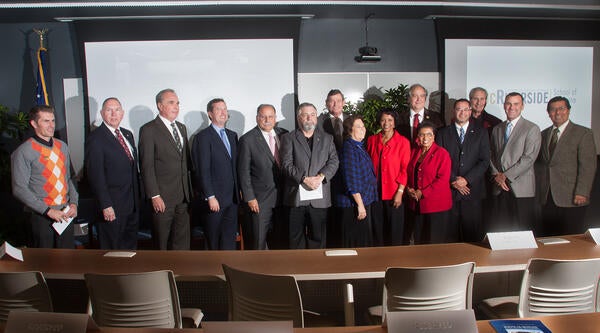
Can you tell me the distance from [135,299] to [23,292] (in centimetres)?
54

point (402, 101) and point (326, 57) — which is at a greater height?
point (326, 57)

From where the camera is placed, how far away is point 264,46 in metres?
5.55

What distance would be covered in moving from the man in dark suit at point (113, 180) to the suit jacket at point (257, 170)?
1.01 metres

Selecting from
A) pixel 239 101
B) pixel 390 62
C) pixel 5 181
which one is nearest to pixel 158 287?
pixel 239 101

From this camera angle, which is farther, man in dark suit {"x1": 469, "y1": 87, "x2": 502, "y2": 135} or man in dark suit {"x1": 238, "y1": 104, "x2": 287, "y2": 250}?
man in dark suit {"x1": 469, "y1": 87, "x2": 502, "y2": 135}

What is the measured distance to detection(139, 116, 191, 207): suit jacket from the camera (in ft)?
12.9

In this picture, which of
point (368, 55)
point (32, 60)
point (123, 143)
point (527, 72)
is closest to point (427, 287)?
point (123, 143)

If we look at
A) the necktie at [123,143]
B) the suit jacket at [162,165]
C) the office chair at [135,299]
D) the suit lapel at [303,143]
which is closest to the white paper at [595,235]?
the suit lapel at [303,143]

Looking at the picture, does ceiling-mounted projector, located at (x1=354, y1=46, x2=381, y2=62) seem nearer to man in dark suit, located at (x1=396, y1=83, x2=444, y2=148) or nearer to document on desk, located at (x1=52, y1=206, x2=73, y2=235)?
man in dark suit, located at (x1=396, y1=83, x2=444, y2=148)

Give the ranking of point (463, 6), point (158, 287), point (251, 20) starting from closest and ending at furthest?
point (158, 287)
point (463, 6)
point (251, 20)

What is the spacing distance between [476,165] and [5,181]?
5.24m

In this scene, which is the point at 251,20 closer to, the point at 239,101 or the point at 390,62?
the point at 239,101

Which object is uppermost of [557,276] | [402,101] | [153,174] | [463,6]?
[463,6]

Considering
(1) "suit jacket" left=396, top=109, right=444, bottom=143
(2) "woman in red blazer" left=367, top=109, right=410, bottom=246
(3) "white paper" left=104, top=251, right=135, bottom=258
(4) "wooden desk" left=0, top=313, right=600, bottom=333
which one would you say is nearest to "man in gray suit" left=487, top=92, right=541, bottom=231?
(1) "suit jacket" left=396, top=109, right=444, bottom=143
